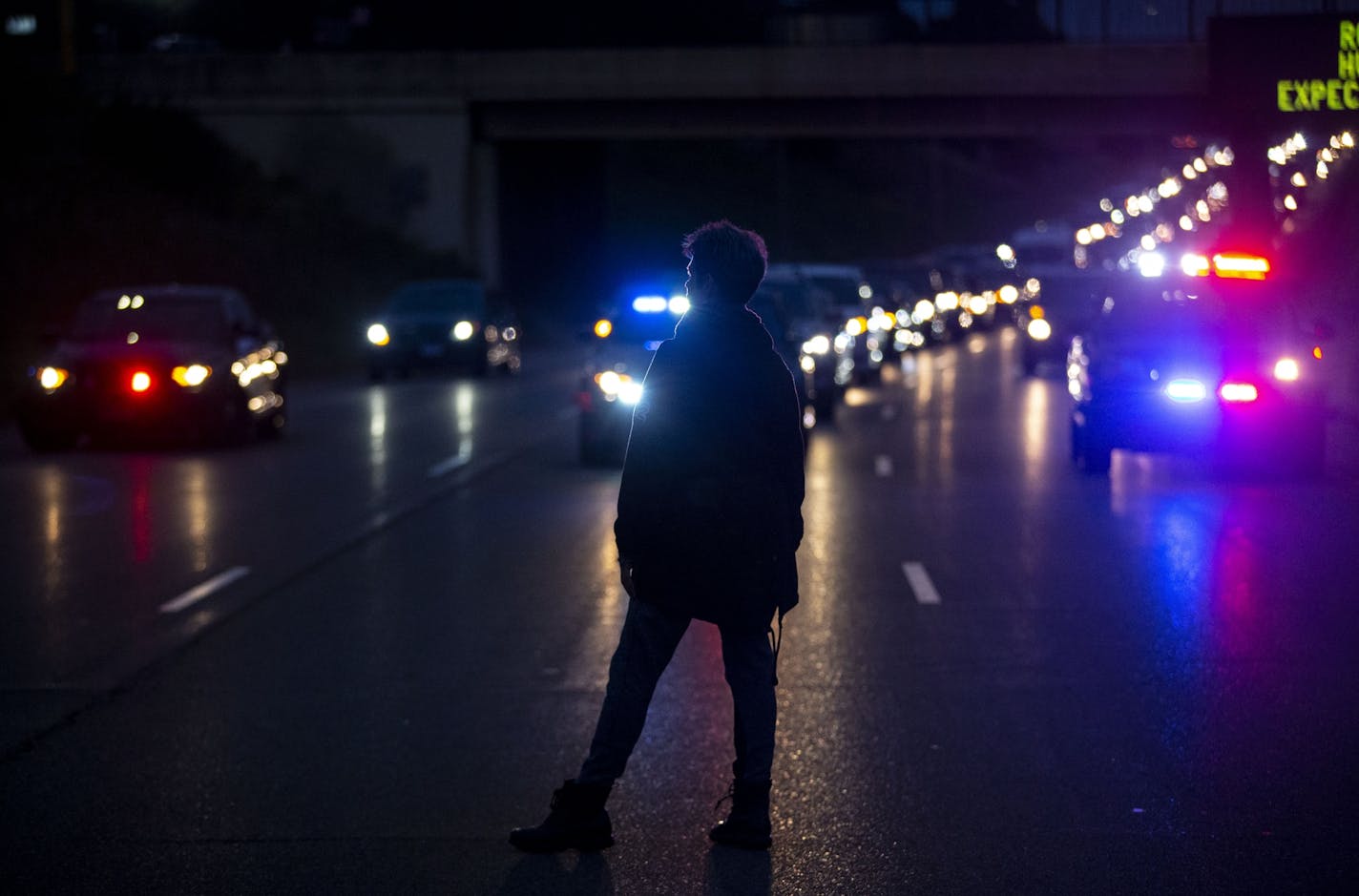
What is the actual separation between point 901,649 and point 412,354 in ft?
104

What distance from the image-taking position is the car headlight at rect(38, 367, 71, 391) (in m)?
23.8

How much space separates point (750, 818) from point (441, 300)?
121 feet

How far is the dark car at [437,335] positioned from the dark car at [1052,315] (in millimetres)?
10458

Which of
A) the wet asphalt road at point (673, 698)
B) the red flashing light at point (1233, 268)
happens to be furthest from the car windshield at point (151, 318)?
the red flashing light at point (1233, 268)

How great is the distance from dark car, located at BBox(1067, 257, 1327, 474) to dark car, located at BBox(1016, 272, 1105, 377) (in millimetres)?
18976

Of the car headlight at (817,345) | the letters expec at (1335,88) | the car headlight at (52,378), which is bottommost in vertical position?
the car headlight at (52,378)

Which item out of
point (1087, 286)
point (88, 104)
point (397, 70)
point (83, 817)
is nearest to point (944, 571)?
point (83, 817)

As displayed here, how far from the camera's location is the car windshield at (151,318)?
2511 centimetres

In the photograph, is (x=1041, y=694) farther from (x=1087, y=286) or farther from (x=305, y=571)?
(x=1087, y=286)

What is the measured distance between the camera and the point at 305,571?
13664 millimetres

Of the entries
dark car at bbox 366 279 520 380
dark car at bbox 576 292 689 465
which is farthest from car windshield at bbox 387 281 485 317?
dark car at bbox 576 292 689 465

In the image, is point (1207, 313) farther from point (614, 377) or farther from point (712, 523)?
point (712, 523)

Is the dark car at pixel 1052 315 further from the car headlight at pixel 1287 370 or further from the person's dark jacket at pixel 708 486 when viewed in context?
the person's dark jacket at pixel 708 486

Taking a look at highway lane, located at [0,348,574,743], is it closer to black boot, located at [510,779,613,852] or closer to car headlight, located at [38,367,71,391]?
car headlight, located at [38,367,71,391]
